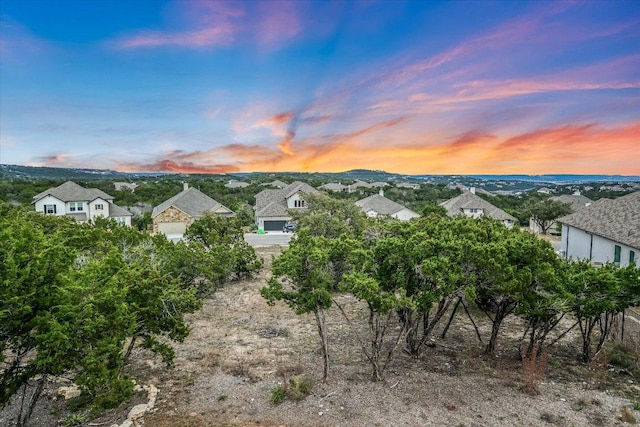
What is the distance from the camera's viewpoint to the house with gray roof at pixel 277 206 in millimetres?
48188

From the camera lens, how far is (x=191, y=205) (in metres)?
48.2

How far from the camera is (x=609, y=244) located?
23969 millimetres

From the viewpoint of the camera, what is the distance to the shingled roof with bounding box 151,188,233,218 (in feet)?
151

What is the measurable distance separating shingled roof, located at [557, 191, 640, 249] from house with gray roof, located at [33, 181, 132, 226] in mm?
47172

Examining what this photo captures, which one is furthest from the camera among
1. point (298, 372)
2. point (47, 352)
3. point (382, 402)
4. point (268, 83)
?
point (268, 83)

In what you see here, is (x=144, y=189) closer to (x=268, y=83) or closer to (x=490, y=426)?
(x=268, y=83)

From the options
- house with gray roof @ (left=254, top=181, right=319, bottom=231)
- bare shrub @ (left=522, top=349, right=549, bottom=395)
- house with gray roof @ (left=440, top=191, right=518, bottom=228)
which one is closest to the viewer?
bare shrub @ (left=522, top=349, right=549, bottom=395)

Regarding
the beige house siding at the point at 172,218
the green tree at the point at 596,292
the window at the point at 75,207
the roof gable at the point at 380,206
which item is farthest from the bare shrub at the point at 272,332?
the window at the point at 75,207

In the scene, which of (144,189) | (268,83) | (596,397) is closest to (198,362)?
(596,397)

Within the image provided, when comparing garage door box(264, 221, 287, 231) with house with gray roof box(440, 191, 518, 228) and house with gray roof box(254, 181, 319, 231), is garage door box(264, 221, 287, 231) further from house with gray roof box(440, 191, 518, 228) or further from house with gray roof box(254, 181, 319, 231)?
house with gray roof box(440, 191, 518, 228)

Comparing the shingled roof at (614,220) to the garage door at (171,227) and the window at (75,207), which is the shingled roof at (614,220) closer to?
the garage door at (171,227)

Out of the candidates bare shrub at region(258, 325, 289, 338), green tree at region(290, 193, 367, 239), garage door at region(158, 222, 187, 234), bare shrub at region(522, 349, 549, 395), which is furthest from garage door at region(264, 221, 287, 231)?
bare shrub at region(522, 349, 549, 395)

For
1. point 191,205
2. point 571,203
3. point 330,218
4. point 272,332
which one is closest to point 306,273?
point 272,332

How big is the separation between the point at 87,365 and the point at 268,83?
24.9 metres
